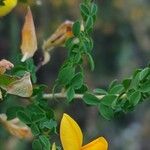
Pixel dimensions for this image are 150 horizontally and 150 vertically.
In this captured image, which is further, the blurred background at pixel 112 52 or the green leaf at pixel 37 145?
the blurred background at pixel 112 52

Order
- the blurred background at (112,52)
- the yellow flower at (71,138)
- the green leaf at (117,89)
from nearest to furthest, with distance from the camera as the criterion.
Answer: the yellow flower at (71,138), the green leaf at (117,89), the blurred background at (112,52)

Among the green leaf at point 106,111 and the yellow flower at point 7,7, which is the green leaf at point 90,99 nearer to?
the green leaf at point 106,111

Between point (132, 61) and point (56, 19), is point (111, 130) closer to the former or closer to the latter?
point (132, 61)

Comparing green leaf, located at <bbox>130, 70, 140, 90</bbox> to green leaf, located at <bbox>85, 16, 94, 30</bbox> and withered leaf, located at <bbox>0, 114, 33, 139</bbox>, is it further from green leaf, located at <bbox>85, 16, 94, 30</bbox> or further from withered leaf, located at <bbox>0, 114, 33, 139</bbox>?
withered leaf, located at <bbox>0, 114, 33, 139</bbox>

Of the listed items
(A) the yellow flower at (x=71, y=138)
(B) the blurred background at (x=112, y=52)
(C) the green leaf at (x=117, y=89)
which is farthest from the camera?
(B) the blurred background at (x=112, y=52)

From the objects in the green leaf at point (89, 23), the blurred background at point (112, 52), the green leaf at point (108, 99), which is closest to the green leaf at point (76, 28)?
the green leaf at point (89, 23)

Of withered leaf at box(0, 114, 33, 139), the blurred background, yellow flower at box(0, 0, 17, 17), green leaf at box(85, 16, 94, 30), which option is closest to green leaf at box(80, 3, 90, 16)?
green leaf at box(85, 16, 94, 30)

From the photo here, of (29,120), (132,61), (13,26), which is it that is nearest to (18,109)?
(29,120)
